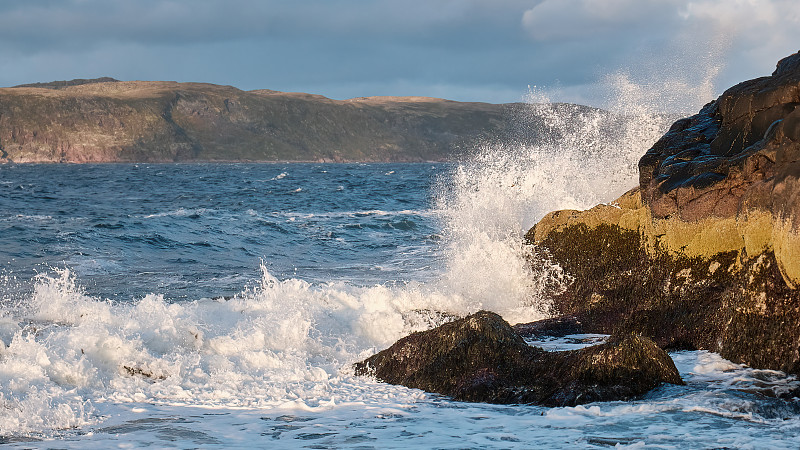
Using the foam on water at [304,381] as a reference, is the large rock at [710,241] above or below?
above

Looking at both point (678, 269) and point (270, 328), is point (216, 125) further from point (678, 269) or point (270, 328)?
point (678, 269)

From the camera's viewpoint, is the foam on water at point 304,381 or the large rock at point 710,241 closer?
the foam on water at point 304,381

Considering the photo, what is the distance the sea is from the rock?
151mm

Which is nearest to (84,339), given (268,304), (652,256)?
(268,304)

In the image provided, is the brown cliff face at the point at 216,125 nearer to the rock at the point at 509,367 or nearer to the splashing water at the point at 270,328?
the splashing water at the point at 270,328

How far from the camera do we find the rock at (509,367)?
19.8ft

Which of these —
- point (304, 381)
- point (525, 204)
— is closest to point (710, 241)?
point (304, 381)

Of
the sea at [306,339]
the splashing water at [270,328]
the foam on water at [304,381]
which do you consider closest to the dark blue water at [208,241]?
the sea at [306,339]

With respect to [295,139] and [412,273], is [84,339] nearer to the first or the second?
[412,273]

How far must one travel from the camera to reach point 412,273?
49.3 ft

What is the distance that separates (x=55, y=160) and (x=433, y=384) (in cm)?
14461

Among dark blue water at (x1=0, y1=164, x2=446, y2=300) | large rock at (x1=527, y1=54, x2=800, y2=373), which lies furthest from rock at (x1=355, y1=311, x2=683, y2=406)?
dark blue water at (x1=0, y1=164, x2=446, y2=300)

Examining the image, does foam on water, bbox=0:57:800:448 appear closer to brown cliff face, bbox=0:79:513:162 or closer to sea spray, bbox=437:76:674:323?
sea spray, bbox=437:76:674:323

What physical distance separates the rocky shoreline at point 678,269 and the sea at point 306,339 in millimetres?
239
